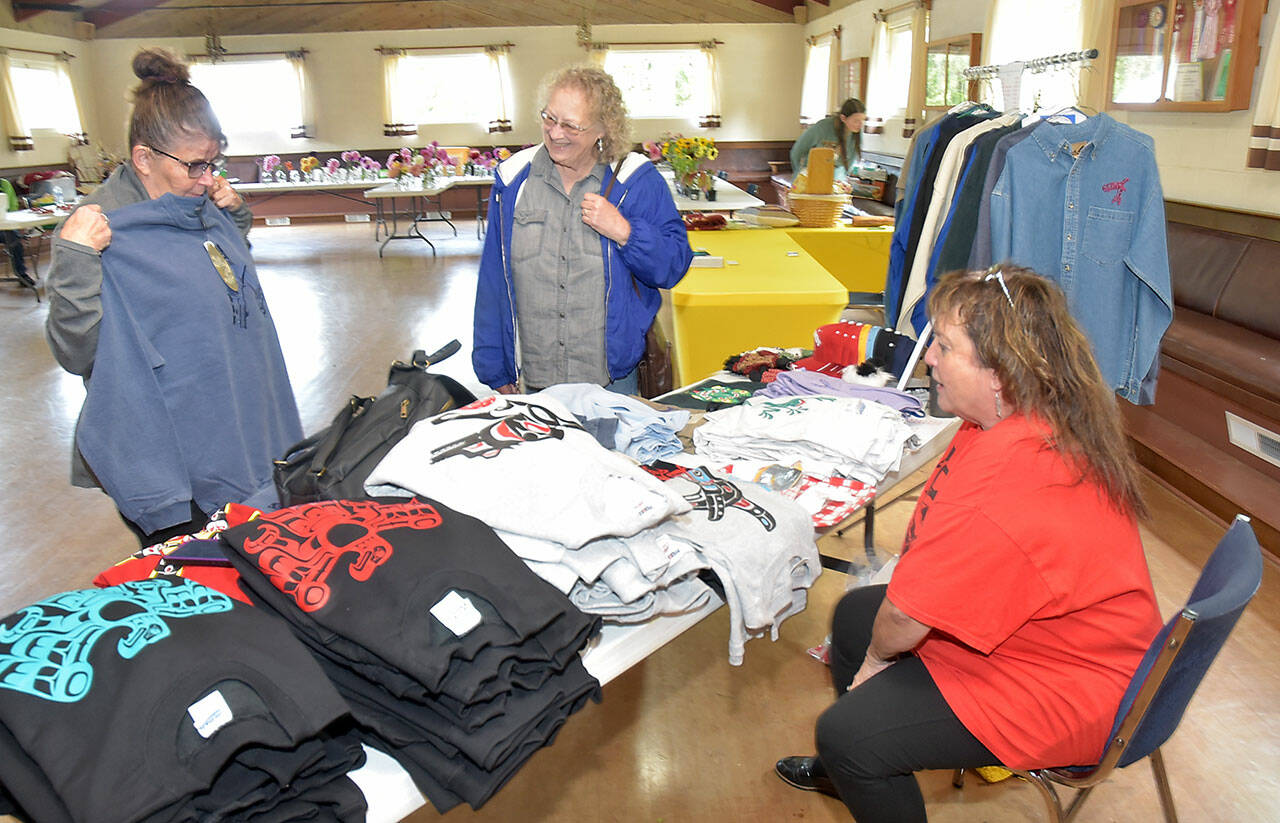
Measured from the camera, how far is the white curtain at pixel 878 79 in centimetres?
974

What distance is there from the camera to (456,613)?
3.30 feet

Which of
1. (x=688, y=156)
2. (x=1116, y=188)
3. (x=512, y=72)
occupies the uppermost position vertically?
(x=512, y=72)

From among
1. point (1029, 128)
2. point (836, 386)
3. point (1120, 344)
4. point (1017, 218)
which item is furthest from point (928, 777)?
point (1029, 128)

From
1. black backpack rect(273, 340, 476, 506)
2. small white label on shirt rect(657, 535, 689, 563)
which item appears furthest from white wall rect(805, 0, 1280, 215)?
black backpack rect(273, 340, 476, 506)

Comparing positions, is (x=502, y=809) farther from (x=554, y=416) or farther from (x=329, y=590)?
(x=329, y=590)

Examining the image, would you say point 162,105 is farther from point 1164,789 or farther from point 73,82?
point 73,82

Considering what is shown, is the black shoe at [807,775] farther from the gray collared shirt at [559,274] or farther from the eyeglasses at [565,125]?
the eyeglasses at [565,125]

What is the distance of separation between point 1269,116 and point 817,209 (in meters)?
2.17

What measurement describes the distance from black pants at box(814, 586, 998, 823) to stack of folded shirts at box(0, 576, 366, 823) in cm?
85

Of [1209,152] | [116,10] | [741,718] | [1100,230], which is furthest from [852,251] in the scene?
[116,10]

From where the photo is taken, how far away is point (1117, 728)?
4.43 ft

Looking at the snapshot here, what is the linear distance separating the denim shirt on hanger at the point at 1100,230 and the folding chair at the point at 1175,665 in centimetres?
136

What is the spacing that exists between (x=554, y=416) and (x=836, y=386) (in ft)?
3.01

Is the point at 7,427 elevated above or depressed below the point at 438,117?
below
